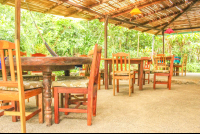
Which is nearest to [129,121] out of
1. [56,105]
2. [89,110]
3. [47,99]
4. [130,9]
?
[89,110]

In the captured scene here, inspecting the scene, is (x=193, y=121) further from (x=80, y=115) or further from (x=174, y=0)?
(x=174, y=0)

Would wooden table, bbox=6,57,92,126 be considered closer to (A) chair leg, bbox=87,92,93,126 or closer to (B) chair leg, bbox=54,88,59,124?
(B) chair leg, bbox=54,88,59,124

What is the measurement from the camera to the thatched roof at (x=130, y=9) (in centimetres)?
437

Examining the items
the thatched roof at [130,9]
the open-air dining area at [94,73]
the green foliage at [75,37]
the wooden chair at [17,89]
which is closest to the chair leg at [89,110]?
the open-air dining area at [94,73]

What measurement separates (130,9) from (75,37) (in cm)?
364

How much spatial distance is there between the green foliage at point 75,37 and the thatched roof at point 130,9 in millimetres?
957

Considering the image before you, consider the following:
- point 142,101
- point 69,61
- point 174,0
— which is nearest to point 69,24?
point 174,0

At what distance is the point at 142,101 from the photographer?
9.68 ft

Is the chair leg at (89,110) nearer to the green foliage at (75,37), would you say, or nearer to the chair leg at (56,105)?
the chair leg at (56,105)

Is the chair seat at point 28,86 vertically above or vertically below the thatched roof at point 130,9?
below

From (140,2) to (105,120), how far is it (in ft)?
13.1

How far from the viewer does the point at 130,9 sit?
17.8ft

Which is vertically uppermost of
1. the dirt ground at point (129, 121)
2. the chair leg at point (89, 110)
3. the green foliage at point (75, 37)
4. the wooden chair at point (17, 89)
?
the green foliage at point (75, 37)

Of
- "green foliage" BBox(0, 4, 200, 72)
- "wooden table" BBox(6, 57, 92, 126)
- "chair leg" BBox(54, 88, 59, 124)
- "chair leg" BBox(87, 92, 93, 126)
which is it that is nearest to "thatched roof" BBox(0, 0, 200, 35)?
"green foliage" BBox(0, 4, 200, 72)
